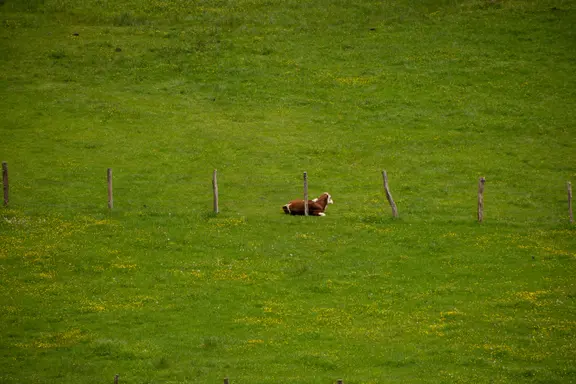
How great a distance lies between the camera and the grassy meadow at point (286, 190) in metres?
25.1

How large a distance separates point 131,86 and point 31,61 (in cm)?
996

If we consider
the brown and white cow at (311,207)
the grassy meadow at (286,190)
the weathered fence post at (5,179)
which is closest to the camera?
the grassy meadow at (286,190)

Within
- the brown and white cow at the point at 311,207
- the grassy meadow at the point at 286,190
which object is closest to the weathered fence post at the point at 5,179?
the grassy meadow at the point at 286,190

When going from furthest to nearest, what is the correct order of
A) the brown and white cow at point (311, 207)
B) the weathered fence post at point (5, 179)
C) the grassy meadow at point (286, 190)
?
the brown and white cow at point (311, 207), the weathered fence post at point (5, 179), the grassy meadow at point (286, 190)

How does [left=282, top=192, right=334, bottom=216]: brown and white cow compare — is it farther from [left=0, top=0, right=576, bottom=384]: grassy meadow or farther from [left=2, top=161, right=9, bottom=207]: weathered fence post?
[left=2, top=161, right=9, bottom=207]: weathered fence post

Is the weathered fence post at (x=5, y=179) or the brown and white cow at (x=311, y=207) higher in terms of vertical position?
the weathered fence post at (x=5, y=179)

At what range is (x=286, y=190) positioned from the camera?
44.0m

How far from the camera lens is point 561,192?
143 ft

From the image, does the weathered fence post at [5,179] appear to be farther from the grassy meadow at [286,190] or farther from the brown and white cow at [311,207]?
the brown and white cow at [311,207]

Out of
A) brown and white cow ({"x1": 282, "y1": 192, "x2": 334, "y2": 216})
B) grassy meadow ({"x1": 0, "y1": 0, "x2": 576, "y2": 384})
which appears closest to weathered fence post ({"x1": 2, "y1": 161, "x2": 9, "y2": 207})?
grassy meadow ({"x1": 0, "y1": 0, "x2": 576, "y2": 384})

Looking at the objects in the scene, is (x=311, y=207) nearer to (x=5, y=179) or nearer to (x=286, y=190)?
(x=286, y=190)

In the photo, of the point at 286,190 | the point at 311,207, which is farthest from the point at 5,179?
the point at 311,207

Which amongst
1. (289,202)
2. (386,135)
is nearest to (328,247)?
(289,202)

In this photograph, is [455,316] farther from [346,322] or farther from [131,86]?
[131,86]
